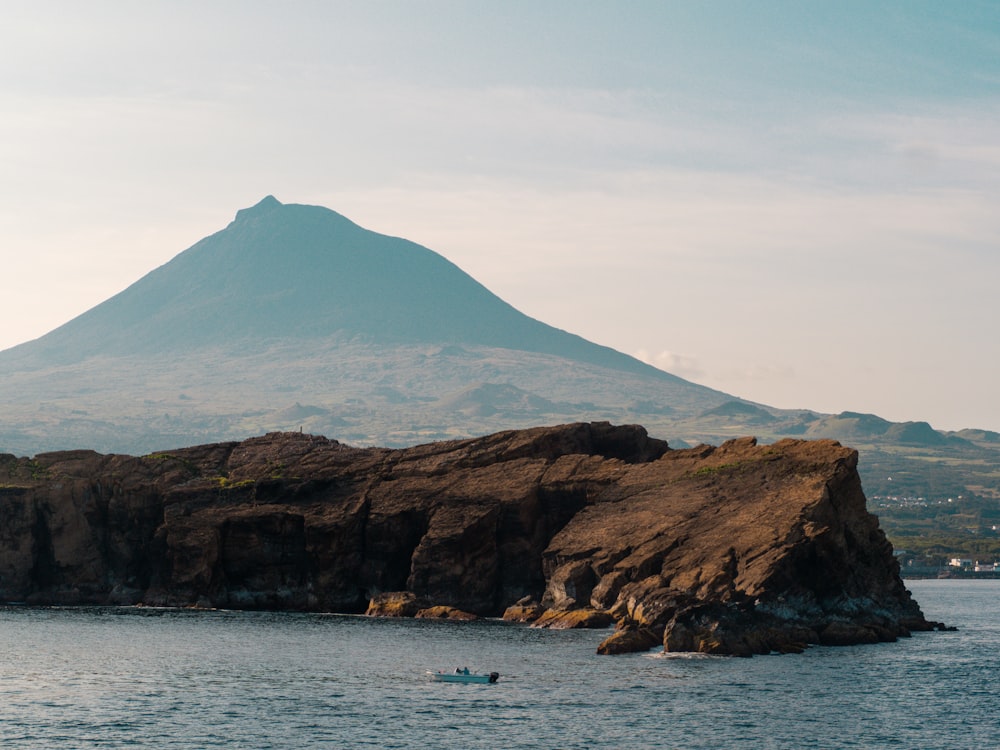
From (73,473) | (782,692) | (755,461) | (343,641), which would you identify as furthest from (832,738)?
(73,473)

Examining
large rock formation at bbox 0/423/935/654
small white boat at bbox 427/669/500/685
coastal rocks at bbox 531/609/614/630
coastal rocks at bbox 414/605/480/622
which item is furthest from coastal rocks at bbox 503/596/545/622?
small white boat at bbox 427/669/500/685

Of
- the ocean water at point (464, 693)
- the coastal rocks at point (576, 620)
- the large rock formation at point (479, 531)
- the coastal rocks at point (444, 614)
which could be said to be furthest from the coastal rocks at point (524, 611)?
the ocean water at point (464, 693)

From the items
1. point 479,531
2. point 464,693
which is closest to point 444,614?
point 479,531

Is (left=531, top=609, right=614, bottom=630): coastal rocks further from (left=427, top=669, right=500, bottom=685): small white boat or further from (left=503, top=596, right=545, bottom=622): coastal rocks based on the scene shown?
(left=427, top=669, right=500, bottom=685): small white boat

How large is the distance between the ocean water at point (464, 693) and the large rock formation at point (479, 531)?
31.2 ft

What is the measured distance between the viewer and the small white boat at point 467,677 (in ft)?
316

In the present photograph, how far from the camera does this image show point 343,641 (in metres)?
122

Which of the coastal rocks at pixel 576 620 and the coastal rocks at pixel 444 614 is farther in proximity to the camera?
the coastal rocks at pixel 444 614

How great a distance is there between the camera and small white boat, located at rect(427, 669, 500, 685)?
9644 centimetres

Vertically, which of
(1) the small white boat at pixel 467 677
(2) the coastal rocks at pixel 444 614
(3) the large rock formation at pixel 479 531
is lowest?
(2) the coastal rocks at pixel 444 614

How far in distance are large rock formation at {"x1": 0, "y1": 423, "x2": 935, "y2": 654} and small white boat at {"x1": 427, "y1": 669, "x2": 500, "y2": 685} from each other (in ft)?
92.1

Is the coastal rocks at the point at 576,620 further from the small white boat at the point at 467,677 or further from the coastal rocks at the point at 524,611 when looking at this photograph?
the small white boat at the point at 467,677

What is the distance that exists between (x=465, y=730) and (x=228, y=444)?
111979 millimetres

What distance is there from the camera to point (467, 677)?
9681cm
